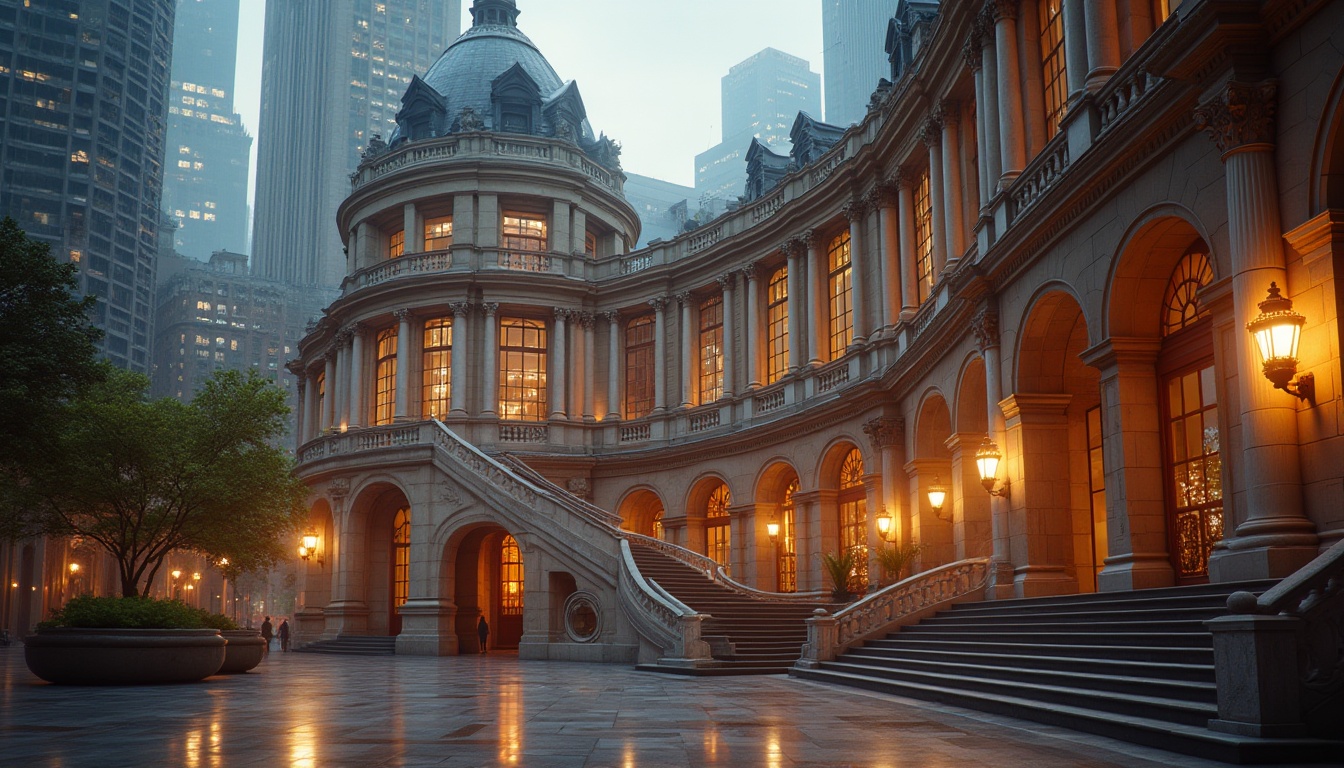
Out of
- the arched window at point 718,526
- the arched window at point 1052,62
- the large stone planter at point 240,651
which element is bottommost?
the large stone planter at point 240,651

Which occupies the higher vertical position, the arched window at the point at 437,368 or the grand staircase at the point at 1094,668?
the arched window at the point at 437,368

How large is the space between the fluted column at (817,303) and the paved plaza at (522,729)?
15957 mm

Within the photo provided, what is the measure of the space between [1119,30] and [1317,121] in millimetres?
6100

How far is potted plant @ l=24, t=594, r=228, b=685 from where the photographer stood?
2097 cm

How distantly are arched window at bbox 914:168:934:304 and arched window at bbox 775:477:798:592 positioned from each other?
346 inches

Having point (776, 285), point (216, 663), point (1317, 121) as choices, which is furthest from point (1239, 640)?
point (776, 285)

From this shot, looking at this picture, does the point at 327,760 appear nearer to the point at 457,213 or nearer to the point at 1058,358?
the point at 1058,358

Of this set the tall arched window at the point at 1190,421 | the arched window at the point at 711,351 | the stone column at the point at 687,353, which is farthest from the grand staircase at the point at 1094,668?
the stone column at the point at 687,353

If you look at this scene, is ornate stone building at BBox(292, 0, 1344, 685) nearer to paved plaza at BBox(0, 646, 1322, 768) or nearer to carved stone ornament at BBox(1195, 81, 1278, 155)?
carved stone ornament at BBox(1195, 81, 1278, 155)

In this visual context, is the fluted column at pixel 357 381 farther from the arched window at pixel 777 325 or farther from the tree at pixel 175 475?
the arched window at pixel 777 325

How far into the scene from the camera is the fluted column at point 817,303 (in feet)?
115

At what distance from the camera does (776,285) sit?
127 feet

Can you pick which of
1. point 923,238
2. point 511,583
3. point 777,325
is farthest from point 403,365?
point 923,238

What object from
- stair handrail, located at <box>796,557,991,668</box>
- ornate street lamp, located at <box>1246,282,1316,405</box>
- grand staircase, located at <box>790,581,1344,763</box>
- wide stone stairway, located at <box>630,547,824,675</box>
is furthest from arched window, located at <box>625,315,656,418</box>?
ornate street lamp, located at <box>1246,282,1316,405</box>
